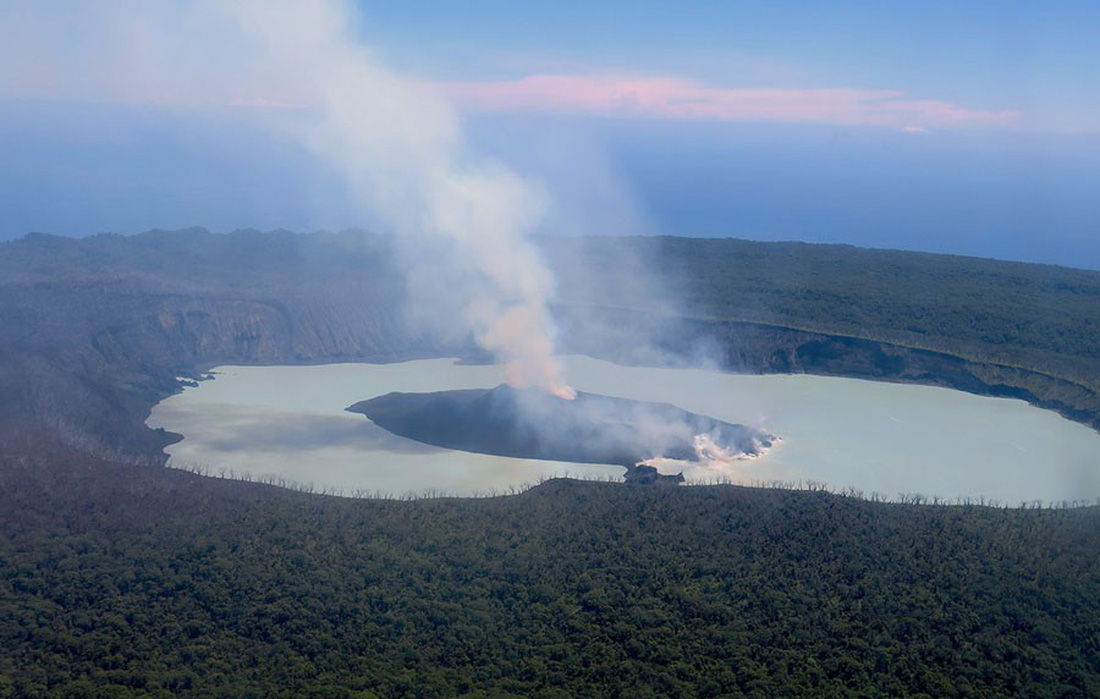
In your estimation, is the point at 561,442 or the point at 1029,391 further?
the point at 1029,391

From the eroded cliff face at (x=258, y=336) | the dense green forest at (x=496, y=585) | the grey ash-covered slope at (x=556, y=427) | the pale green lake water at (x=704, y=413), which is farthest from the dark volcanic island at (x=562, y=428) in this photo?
the eroded cliff face at (x=258, y=336)

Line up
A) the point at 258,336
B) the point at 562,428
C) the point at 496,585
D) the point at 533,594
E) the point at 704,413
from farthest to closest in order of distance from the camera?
the point at 258,336 < the point at 704,413 < the point at 562,428 < the point at 496,585 < the point at 533,594

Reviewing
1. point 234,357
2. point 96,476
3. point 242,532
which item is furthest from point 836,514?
point 234,357

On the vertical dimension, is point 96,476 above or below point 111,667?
above

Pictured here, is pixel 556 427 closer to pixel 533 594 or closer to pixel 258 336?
pixel 533 594

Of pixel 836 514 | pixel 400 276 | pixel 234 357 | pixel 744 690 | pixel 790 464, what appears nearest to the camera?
pixel 744 690

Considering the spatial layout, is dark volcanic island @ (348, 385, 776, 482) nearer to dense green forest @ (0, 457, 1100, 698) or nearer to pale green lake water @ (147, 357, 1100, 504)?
pale green lake water @ (147, 357, 1100, 504)

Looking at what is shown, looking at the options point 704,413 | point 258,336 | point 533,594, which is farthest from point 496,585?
point 258,336

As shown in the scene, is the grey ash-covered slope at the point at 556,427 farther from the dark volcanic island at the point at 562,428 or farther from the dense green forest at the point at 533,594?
the dense green forest at the point at 533,594

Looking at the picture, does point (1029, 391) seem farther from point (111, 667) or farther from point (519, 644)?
point (111, 667)
